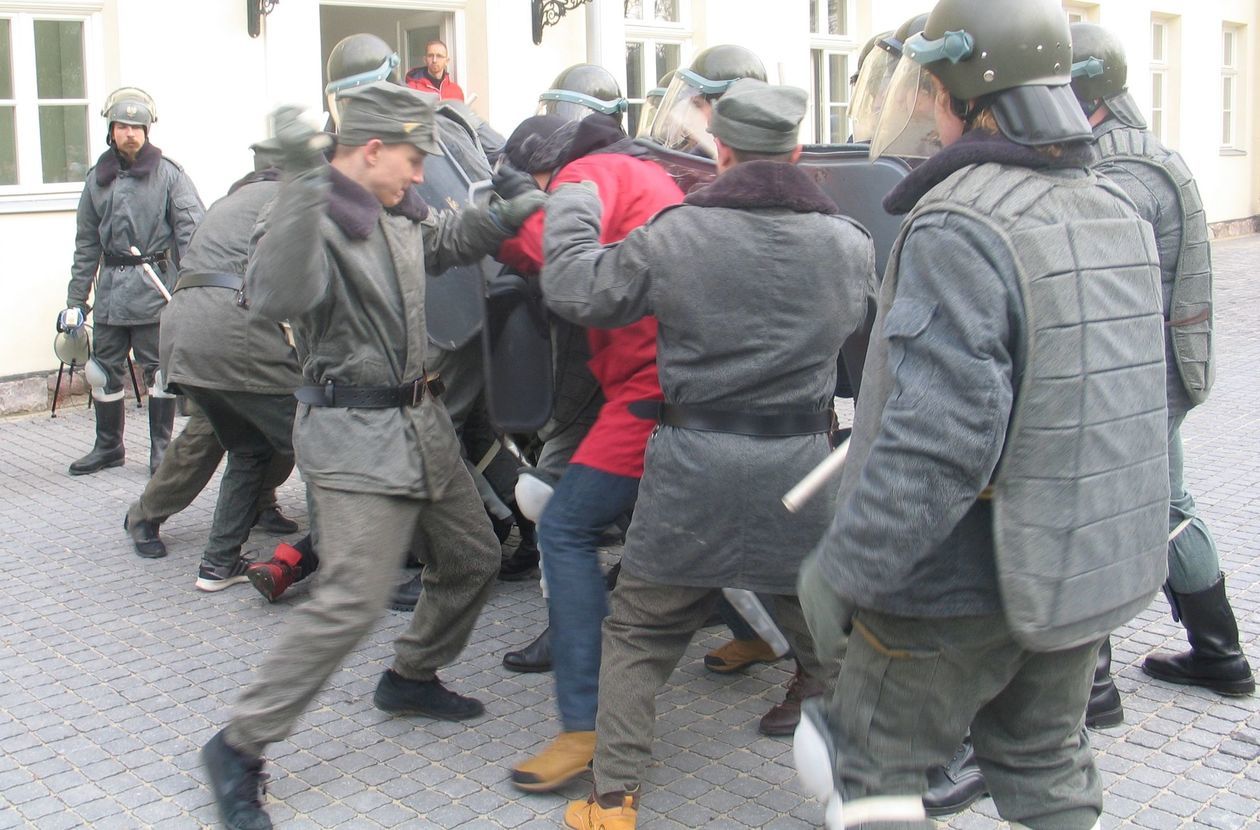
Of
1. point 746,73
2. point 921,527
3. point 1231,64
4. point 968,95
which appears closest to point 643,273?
point 968,95

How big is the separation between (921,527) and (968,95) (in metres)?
0.76

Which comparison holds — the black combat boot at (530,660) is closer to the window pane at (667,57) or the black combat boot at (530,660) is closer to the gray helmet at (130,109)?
the gray helmet at (130,109)

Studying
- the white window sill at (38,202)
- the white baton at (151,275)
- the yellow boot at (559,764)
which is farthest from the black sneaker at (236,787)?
the white window sill at (38,202)

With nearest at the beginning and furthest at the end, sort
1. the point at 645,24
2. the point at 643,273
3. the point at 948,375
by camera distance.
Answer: the point at 948,375, the point at 643,273, the point at 645,24

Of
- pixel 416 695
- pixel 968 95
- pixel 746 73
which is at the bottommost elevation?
pixel 416 695

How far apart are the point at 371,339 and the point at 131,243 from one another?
155 inches

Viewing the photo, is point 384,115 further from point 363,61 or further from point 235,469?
point 235,469

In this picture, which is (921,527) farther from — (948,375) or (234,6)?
(234,6)

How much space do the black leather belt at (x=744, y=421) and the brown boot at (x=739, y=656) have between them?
1.26 meters

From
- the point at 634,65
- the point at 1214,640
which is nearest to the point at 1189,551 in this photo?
the point at 1214,640

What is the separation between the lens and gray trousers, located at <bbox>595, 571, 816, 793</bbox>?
10.7 ft

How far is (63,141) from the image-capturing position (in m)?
8.69

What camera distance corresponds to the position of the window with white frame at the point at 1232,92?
20172mm

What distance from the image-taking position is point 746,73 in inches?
188
